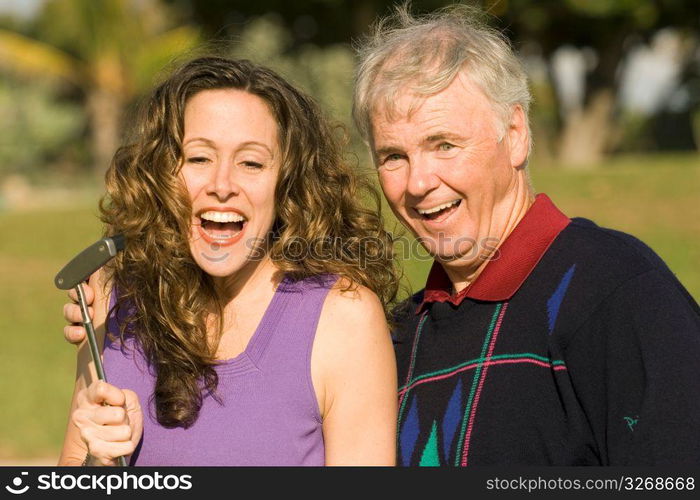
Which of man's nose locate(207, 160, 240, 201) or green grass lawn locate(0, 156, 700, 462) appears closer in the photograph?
man's nose locate(207, 160, 240, 201)

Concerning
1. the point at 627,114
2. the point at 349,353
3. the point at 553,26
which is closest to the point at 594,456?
the point at 349,353

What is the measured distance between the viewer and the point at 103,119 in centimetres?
3253

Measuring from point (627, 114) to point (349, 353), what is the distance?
37898 mm

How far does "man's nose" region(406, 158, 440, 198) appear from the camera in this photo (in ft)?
9.56

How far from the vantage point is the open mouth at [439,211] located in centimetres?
296

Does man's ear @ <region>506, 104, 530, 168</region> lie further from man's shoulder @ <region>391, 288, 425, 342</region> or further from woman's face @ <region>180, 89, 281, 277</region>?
woman's face @ <region>180, 89, 281, 277</region>

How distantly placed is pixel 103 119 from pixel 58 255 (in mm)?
18029

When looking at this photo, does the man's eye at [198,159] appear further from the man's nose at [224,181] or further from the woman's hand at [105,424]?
the woman's hand at [105,424]

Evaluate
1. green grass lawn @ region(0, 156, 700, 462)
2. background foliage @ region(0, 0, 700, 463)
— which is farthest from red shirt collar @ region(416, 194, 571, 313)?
green grass lawn @ region(0, 156, 700, 462)

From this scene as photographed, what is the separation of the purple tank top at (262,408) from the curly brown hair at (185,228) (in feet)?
0.21

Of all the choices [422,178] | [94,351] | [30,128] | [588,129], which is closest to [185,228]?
[94,351]

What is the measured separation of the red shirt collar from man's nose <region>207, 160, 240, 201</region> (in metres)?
0.76

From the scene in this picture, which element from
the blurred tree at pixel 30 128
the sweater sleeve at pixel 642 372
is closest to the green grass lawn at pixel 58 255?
the sweater sleeve at pixel 642 372

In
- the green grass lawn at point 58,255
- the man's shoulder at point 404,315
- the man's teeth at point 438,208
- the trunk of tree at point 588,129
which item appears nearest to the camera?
the man's teeth at point 438,208
